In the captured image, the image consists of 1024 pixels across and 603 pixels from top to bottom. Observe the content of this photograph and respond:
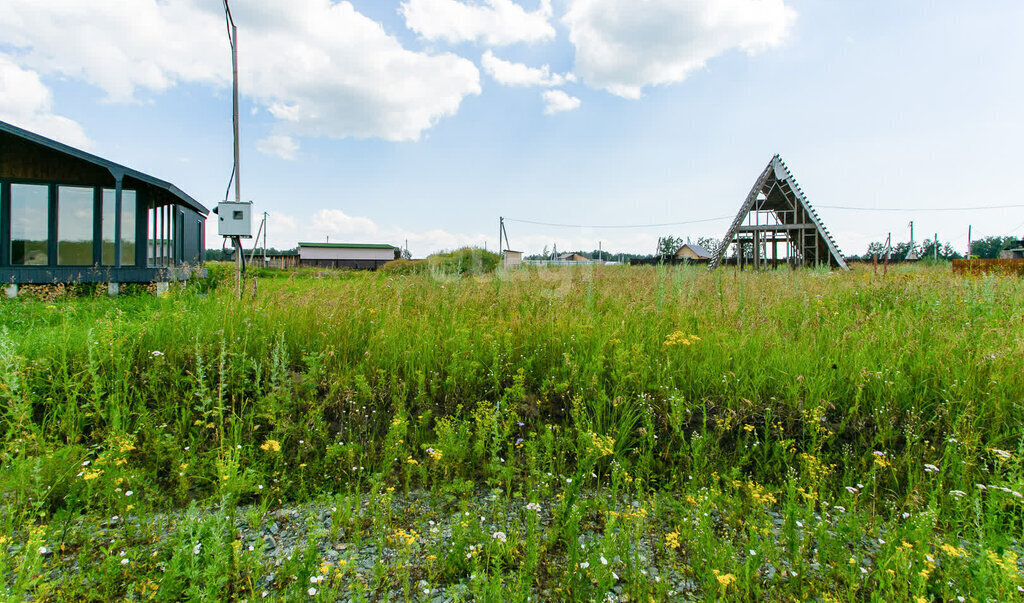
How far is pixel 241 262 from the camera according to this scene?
570 centimetres

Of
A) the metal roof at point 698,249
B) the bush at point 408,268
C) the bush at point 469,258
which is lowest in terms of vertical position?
the bush at point 408,268

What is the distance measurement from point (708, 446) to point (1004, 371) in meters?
2.66

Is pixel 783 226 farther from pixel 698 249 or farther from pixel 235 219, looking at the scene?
pixel 698 249

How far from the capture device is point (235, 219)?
569 cm

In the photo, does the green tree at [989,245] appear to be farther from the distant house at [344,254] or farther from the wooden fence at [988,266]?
the distant house at [344,254]

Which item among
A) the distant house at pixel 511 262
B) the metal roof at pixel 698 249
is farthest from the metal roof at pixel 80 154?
the metal roof at pixel 698 249

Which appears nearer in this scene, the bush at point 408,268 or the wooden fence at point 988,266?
the bush at point 408,268

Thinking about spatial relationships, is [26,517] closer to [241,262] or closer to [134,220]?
[241,262]

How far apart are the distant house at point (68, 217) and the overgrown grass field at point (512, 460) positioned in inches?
356

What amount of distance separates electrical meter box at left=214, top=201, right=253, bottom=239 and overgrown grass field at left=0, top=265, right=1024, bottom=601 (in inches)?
52.7

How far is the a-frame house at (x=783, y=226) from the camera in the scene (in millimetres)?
17781

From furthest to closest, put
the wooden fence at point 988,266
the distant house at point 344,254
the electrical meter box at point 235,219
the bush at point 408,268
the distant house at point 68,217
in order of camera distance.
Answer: the distant house at point 344,254 < the wooden fence at point 988,266 < the bush at point 408,268 < the distant house at point 68,217 < the electrical meter box at point 235,219

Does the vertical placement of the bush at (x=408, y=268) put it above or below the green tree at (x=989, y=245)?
below

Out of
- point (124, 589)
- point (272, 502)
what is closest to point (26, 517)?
point (124, 589)
